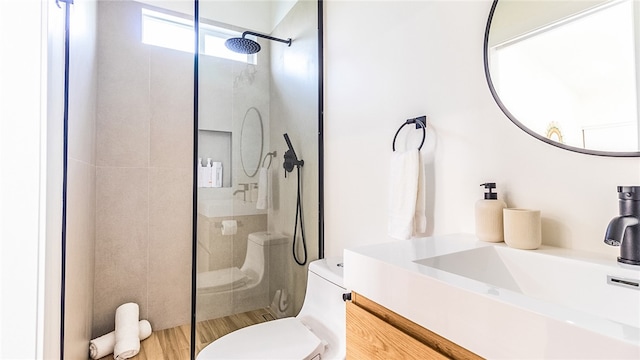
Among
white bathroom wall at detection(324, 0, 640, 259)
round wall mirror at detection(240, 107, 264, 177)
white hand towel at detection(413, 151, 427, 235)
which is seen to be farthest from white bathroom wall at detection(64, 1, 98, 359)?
white hand towel at detection(413, 151, 427, 235)

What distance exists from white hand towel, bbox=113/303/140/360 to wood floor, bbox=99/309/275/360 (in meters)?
0.06

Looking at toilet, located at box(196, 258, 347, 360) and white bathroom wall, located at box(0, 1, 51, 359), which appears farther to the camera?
toilet, located at box(196, 258, 347, 360)

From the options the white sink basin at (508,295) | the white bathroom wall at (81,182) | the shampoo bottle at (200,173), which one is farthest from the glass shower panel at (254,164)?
the white sink basin at (508,295)

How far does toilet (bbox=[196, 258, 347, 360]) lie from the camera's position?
45.3 inches

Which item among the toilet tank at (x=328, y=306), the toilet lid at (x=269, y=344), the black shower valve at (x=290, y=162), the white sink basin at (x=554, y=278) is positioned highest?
the black shower valve at (x=290, y=162)

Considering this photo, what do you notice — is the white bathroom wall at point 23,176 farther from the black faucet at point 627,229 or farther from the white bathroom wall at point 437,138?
the black faucet at point 627,229

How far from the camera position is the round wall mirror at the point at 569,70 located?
0.68 metres

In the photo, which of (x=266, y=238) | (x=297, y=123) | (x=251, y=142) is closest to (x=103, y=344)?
(x=266, y=238)

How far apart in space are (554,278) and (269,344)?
1.03 meters

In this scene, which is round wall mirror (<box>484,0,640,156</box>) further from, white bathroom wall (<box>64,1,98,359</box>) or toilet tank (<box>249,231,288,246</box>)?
white bathroom wall (<box>64,1,98,359</box>)

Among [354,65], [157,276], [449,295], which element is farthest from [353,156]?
[157,276]

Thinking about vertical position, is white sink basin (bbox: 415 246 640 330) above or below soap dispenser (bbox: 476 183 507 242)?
below

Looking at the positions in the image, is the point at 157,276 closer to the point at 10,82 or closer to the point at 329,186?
the point at 329,186

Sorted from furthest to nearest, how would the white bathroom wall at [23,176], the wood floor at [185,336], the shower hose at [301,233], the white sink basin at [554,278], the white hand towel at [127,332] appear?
the shower hose at [301,233] < the white hand towel at [127,332] < the wood floor at [185,336] < the white bathroom wall at [23,176] < the white sink basin at [554,278]
